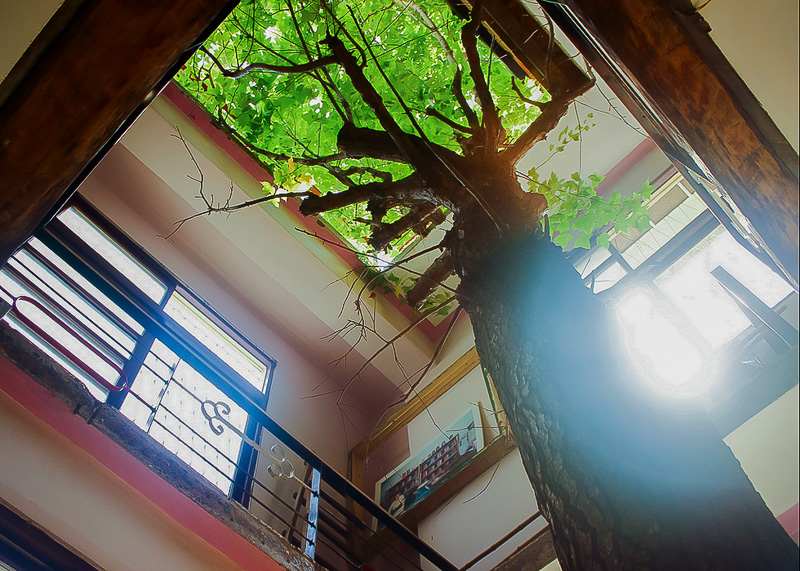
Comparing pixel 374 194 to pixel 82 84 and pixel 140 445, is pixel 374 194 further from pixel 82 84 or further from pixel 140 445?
pixel 140 445

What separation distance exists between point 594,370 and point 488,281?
1.75ft

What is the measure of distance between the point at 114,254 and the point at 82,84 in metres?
3.86

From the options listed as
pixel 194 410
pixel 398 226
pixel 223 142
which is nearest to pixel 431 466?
pixel 194 410

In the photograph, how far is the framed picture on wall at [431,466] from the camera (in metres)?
4.70

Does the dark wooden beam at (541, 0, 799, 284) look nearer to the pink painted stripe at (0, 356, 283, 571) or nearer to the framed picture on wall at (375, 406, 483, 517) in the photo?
the pink painted stripe at (0, 356, 283, 571)

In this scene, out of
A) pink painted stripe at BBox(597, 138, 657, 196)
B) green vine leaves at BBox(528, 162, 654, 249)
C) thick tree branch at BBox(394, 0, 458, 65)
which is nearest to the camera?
thick tree branch at BBox(394, 0, 458, 65)

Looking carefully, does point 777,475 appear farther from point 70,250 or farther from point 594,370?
point 70,250

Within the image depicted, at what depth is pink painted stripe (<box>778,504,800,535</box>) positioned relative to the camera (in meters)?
0.83

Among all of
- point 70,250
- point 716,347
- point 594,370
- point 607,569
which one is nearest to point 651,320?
point 716,347

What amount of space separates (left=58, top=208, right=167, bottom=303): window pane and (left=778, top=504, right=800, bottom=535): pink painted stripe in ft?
16.0

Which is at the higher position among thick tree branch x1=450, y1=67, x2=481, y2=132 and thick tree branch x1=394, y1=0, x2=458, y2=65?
thick tree branch x1=394, y1=0, x2=458, y2=65

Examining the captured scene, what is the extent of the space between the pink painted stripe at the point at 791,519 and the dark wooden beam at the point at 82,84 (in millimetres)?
1614

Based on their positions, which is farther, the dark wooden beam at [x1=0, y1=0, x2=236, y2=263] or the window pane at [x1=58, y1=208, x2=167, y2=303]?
the window pane at [x1=58, y1=208, x2=167, y2=303]

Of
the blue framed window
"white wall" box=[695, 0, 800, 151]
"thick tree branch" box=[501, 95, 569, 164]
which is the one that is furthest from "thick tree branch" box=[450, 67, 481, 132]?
the blue framed window
